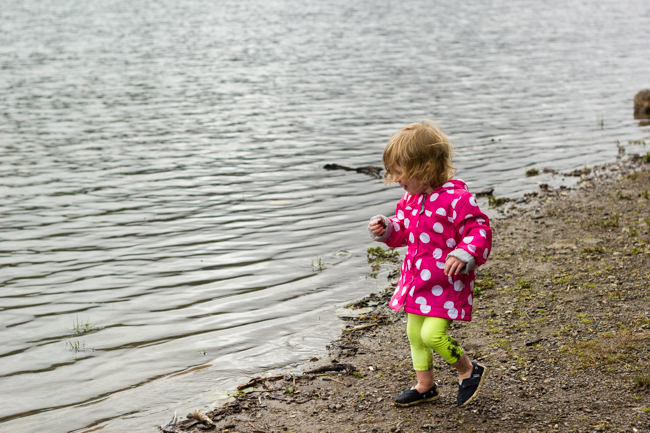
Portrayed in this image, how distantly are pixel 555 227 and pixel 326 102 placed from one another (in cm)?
1406

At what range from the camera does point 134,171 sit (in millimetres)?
13234

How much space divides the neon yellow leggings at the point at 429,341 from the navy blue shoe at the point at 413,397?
0.59 feet

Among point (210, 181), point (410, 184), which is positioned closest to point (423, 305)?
point (410, 184)

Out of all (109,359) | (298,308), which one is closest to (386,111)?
(298,308)

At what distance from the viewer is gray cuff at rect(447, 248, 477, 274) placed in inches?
155

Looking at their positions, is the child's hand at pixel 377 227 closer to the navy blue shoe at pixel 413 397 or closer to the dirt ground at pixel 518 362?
the navy blue shoe at pixel 413 397

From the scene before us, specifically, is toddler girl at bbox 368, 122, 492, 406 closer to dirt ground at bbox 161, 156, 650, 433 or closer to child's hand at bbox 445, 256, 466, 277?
child's hand at bbox 445, 256, 466, 277

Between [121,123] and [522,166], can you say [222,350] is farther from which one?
[121,123]

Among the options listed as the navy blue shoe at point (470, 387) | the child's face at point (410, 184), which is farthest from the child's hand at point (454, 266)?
the navy blue shoe at point (470, 387)

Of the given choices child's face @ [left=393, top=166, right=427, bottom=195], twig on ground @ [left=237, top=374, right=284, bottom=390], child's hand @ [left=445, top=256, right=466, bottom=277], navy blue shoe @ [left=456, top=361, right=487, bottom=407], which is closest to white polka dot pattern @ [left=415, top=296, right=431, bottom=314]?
child's hand @ [left=445, top=256, right=466, bottom=277]

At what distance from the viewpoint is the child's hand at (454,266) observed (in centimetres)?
397

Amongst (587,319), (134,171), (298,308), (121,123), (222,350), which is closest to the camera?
(587,319)

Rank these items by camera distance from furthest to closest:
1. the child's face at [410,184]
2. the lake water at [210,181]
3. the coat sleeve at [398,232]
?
the lake water at [210,181], the coat sleeve at [398,232], the child's face at [410,184]

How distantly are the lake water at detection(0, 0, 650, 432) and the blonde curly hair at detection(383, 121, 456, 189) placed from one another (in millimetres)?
2303
